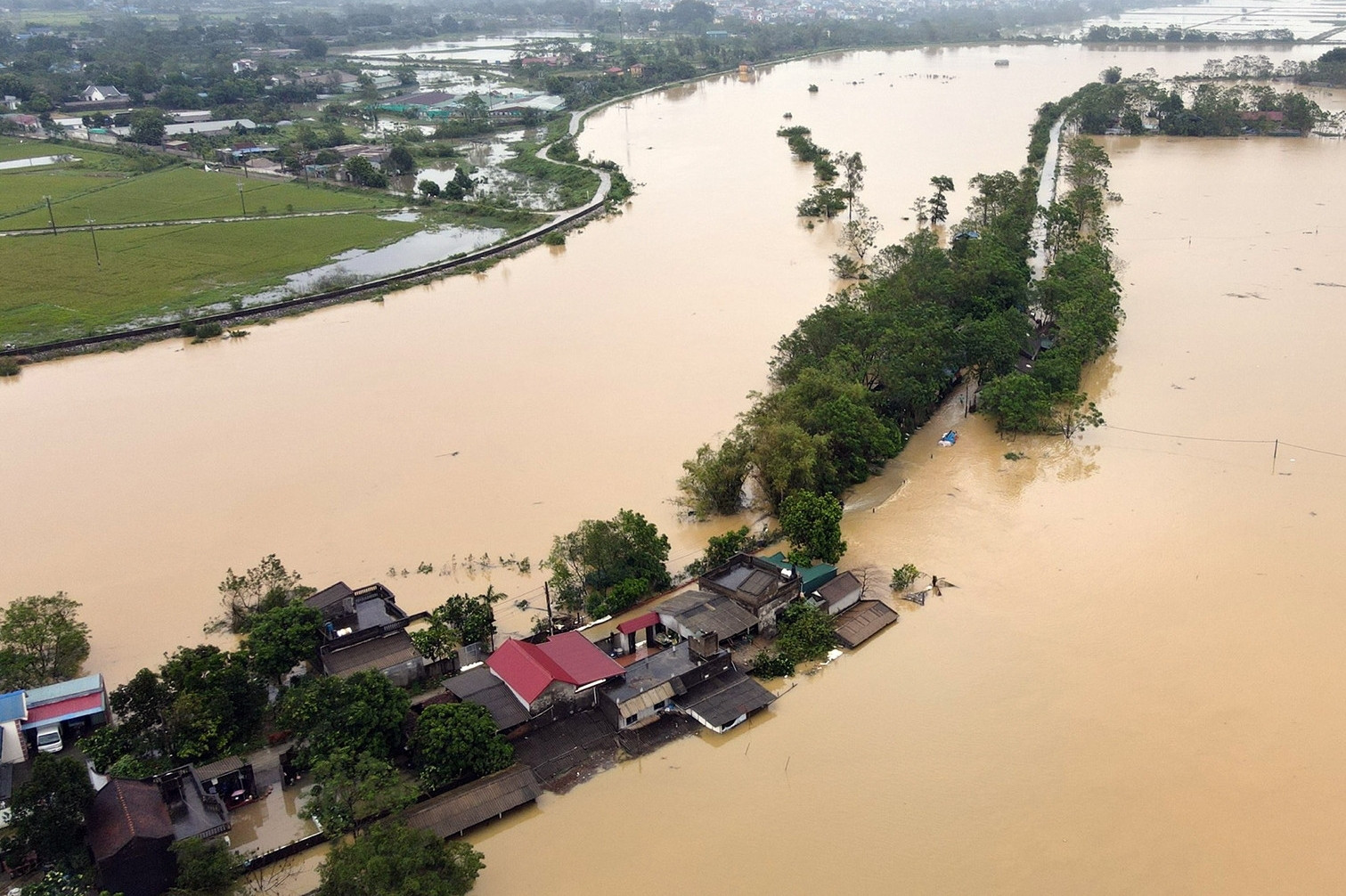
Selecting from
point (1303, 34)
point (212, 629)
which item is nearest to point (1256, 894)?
point (212, 629)

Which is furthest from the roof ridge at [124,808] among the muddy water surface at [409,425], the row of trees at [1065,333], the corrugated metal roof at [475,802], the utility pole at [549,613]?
the row of trees at [1065,333]

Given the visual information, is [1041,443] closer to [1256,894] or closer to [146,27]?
[1256,894]

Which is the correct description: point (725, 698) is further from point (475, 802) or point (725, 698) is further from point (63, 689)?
point (63, 689)

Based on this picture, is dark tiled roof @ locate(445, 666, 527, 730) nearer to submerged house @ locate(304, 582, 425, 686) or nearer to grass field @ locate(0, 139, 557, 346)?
submerged house @ locate(304, 582, 425, 686)

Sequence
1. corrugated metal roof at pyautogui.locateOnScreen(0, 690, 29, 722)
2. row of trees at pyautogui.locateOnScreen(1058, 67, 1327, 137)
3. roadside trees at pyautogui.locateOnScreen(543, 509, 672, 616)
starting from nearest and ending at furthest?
corrugated metal roof at pyautogui.locateOnScreen(0, 690, 29, 722)
roadside trees at pyautogui.locateOnScreen(543, 509, 672, 616)
row of trees at pyautogui.locateOnScreen(1058, 67, 1327, 137)

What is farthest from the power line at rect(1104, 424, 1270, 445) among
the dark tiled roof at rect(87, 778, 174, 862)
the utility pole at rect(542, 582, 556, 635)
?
the dark tiled roof at rect(87, 778, 174, 862)

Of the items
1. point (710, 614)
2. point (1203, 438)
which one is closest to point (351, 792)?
point (710, 614)
